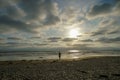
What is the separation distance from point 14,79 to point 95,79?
8.27m

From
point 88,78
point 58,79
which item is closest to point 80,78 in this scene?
point 88,78

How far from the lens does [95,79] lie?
15484 millimetres

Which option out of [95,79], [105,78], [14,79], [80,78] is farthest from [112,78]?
[14,79]

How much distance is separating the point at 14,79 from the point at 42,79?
9.55ft

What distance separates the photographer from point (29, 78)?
55.1ft

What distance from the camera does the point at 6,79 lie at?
16.3 meters

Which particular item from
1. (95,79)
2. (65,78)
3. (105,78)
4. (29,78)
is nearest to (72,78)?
(65,78)

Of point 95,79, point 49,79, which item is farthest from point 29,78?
point 95,79

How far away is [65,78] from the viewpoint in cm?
1622

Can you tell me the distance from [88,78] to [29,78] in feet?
20.5

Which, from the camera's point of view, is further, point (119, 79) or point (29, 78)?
point (29, 78)

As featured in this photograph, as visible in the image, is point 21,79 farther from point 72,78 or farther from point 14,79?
point 72,78

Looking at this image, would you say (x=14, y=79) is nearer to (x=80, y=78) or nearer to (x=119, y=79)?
(x=80, y=78)

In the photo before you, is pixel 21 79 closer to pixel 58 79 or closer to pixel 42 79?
pixel 42 79
